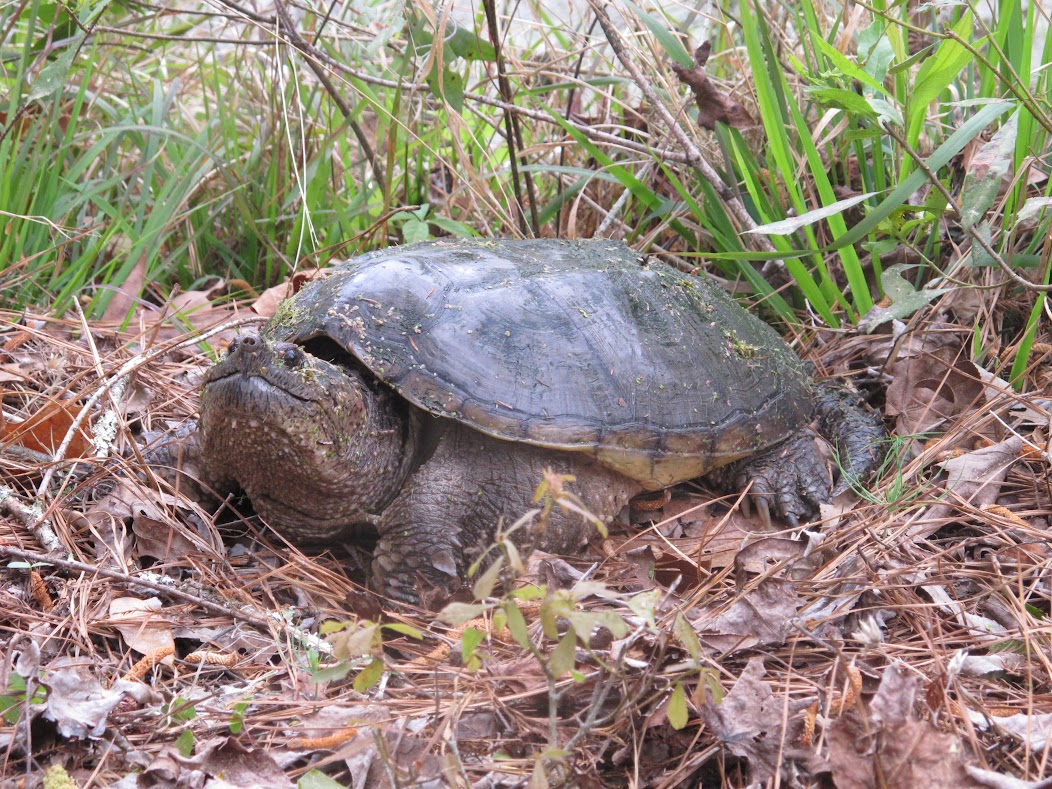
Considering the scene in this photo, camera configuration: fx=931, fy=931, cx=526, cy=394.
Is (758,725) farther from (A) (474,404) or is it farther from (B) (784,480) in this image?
(B) (784,480)

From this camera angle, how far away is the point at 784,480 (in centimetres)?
279

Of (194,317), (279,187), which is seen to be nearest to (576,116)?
(279,187)

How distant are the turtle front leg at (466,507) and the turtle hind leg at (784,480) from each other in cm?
51

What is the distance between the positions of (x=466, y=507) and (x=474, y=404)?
12.1 inches

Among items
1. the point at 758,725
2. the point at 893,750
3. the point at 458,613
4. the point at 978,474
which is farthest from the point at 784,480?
the point at 458,613

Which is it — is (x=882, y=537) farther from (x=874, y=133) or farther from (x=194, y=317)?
(x=194, y=317)

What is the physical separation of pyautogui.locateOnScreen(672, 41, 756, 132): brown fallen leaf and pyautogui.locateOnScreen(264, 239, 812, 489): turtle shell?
0.59 meters

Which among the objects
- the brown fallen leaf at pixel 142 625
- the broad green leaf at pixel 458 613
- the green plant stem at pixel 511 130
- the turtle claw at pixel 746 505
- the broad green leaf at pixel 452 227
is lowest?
the turtle claw at pixel 746 505

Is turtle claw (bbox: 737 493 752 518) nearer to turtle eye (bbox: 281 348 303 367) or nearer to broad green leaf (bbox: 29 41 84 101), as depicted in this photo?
turtle eye (bbox: 281 348 303 367)

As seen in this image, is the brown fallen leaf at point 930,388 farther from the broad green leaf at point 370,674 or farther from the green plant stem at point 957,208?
the broad green leaf at point 370,674

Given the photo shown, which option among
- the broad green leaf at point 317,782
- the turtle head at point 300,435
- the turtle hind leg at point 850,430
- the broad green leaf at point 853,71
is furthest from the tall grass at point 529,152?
the broad green leaf at point 317,782

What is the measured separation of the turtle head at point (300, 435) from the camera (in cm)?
214

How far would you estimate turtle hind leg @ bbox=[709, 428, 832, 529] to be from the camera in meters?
2.75

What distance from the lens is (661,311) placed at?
2697 mm
